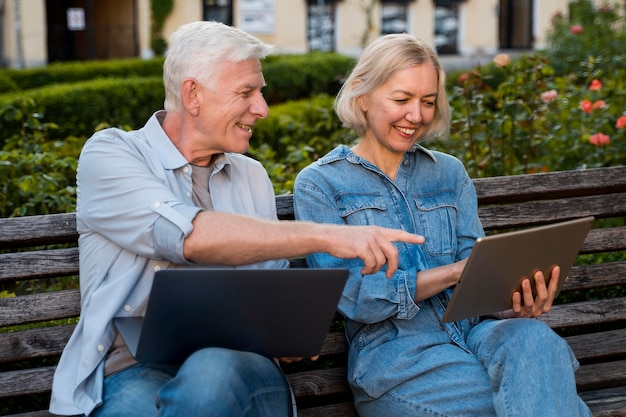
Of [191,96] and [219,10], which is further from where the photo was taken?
[219,10]

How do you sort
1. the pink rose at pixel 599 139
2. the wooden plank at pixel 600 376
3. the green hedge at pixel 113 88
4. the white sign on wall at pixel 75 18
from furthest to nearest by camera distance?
the white sign on wall at pixel 75 18, the green hedge at pixel 113 88, the pink rose at pixel 599 139, the wooden plank at pixel 600 376

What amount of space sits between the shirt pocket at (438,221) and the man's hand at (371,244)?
56cm

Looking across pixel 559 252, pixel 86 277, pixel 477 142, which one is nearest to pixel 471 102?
pixel 477 142

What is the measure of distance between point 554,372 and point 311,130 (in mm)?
3484

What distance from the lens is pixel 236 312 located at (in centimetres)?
205

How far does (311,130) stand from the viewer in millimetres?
5629

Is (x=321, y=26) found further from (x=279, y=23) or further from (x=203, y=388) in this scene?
(x=203, y=388)

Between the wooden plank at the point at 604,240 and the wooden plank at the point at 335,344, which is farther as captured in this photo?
the wooden plank at the point at 604,240

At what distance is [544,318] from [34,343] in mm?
1503

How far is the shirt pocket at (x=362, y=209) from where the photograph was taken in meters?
2.58

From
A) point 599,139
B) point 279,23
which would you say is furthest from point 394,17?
point 599,139

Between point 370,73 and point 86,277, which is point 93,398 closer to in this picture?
point 86,277

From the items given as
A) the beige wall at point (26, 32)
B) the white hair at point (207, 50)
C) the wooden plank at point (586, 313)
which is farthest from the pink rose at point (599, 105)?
the beige wall at point (26, 32)

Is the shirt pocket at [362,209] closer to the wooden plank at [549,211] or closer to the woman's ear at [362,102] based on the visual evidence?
the woman's ear at [362,102]
